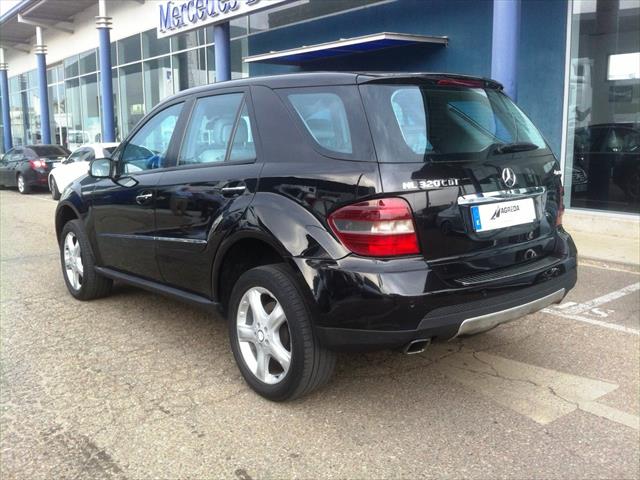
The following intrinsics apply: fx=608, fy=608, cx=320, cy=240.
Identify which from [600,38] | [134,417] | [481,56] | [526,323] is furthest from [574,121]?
[134,417]

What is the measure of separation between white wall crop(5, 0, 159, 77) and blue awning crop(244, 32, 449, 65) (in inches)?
291

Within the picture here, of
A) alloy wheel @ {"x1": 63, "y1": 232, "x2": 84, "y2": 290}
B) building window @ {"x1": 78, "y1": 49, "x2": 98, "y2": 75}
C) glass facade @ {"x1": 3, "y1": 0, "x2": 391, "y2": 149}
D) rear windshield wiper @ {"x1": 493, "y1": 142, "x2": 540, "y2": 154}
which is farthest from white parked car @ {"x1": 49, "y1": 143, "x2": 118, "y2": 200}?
building window @ {"x1": 78, "y1": 49, "x2": 98, "y2": 75}

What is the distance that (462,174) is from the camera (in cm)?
306

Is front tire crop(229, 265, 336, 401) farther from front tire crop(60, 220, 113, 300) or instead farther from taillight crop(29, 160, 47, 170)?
taillight crop(29, 160, 47, 170)

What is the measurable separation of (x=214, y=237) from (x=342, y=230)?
997mm

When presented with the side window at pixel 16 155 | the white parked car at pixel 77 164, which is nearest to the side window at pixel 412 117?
the white parked car at pixel 77 164

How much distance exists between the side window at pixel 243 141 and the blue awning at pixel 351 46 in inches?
314

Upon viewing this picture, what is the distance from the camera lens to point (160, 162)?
430 cm

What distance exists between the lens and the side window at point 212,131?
375 cm

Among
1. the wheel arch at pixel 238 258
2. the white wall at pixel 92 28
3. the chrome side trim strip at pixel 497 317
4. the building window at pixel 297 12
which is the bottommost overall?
the chrome side trim strip at pixel 497 317

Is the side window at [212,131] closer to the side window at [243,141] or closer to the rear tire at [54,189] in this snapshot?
the side window at [243,141]

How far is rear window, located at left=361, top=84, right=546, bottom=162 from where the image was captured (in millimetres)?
3000

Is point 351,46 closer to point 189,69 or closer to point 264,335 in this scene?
point 189,69

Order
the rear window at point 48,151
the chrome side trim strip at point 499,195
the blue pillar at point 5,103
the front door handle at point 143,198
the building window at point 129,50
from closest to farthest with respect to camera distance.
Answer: the chrome side trim strip at point 499,195 → the front door handle at point 143,198 → the rear window at point 48,151 → the building window at point 129,50 → the blue pillar at point 5,103
